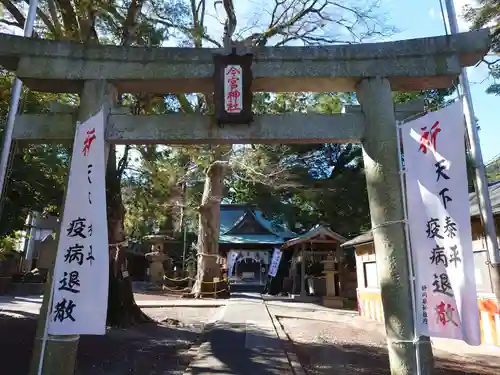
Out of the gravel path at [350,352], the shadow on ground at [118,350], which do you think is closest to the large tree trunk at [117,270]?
the shadow on ground at [118,350]

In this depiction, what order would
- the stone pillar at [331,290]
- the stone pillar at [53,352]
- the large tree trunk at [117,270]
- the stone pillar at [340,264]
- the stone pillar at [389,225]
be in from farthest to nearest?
the stone pillar at [340,264], the stone pillar at [331,290], the large tree trunk at [117,270], the stone pillar at [389,225], the stone pillar at [53,352]

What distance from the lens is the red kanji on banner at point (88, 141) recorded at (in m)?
4.25

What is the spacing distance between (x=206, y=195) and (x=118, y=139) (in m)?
12.7

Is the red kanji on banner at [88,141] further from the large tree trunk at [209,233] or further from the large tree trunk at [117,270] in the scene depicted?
the large tree trunk at [209,233]

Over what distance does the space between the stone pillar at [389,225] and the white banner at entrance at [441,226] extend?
0.29 meters

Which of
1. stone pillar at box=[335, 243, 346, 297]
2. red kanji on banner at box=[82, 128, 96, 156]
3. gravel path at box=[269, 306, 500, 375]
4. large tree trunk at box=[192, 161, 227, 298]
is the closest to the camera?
red kanji on banner at box=[82, 128, 96, 156]

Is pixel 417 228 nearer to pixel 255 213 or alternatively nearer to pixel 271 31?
pixel 271 31

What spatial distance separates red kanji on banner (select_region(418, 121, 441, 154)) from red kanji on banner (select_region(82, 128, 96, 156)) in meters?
3.62

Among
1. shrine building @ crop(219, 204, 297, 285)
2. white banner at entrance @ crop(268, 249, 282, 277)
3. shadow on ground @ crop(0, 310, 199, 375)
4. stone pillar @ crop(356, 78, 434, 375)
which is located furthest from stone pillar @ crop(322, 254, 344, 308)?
stone pillar @ crop(356, 78, 434, 375)

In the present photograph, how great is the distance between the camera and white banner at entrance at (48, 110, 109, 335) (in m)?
3.82

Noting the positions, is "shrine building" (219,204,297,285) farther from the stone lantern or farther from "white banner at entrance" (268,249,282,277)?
"white banner at entrance" (268,249,282,277)

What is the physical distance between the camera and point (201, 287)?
16953 millimetres

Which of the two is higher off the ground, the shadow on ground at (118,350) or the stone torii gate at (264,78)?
the stone torii gate at (264,78)

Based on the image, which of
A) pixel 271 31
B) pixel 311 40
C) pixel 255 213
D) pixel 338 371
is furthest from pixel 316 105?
pixel 255 213
